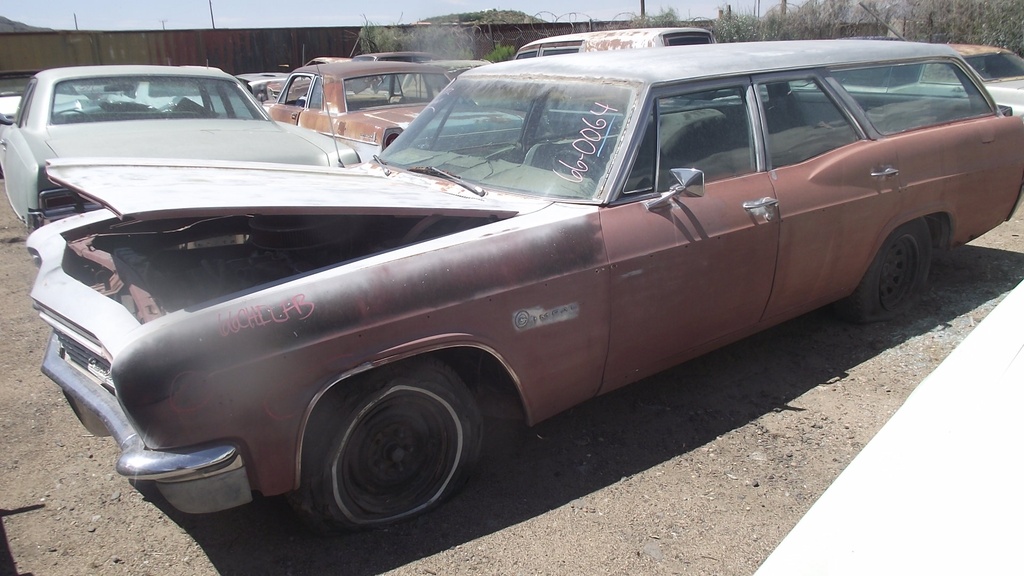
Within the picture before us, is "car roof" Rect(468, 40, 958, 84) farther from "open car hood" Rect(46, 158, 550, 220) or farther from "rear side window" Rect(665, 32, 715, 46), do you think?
"rear side window" Rect(665, 32, 715, 46)

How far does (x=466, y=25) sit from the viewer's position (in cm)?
2456

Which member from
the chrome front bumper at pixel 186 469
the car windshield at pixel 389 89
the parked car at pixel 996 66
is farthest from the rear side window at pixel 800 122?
the parked car at pixel 996 66

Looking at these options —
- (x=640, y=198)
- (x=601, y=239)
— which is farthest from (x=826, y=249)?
(x=601, y=239)

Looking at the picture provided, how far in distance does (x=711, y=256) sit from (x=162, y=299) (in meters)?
2.28

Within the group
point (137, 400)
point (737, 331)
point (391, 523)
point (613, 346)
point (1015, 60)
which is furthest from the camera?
point (1015, 60)

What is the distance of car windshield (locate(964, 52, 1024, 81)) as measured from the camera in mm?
9906

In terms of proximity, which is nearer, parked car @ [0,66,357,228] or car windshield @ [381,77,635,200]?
car windshield @ [381,77,635,200]

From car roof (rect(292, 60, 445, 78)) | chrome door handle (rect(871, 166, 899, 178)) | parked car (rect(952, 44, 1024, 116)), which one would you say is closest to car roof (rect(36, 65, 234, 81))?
car roof (rect(292, 60, 445, 78))

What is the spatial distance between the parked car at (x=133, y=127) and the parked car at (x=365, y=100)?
889 millimetres

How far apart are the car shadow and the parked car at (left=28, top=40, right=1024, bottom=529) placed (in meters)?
0.15

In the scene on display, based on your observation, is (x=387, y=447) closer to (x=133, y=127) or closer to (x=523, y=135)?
(x=523, y=135)

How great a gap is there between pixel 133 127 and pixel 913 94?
5.69 meters

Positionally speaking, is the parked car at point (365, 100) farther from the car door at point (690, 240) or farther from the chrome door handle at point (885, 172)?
the chrome door handle at point (885, 172)

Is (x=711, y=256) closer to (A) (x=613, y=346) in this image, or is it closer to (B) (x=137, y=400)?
(A) (x=613, y=346)
